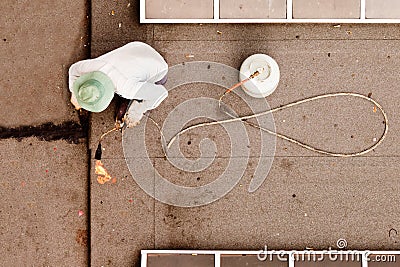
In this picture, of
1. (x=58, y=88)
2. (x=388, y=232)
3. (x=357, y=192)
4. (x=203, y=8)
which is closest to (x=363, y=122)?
(x=357, y=192)

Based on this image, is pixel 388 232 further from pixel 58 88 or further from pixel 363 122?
pixel 58 88

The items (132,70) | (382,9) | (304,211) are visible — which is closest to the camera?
(132,70)

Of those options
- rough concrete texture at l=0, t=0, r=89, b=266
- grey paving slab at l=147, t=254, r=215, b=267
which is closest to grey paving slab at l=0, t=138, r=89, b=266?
rough concrete texture at l=0, t=0, r=89, b=266

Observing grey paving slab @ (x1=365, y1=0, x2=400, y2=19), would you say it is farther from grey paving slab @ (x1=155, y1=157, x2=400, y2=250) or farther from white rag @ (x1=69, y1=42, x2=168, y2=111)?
white rag @ (x1=69, y1=42, x2=168, y2=111)

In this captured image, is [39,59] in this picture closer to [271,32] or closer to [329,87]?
[271,32]

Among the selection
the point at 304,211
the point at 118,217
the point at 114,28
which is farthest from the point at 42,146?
the point at 304,211

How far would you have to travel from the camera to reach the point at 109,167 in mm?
2809

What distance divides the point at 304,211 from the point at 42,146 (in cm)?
163

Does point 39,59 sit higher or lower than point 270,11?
lower

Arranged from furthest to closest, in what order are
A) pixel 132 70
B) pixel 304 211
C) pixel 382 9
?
pixel 304 211
pixel 382 9
pixel 132 70

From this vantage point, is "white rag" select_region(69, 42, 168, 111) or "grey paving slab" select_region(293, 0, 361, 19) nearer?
"white rag" select_region(69, 42, 168, 111)

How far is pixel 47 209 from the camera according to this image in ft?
9.26

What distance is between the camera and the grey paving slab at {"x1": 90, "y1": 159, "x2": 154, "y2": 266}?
2.80 meters

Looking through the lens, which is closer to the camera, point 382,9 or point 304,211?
point 382,9
